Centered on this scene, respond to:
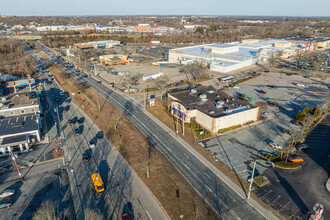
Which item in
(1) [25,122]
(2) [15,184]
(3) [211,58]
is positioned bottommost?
(2) [15,184]

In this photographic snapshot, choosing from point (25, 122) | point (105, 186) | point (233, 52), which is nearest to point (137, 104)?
point (25, 122)

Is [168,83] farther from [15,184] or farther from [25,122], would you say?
[15,184]

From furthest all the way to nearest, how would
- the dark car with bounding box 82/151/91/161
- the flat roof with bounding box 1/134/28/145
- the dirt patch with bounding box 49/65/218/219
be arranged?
1. the flat roof with bounding box 1/134/28/145
2. the dark car with bounding box 82/151/91/161
3. the dirt patch with bounding box 49/65/218/219

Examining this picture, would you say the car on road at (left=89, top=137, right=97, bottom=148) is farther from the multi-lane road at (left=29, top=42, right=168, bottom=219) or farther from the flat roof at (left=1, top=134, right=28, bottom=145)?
Answer: the flat roof at (left=1, top=134, right=28, bottom=145)

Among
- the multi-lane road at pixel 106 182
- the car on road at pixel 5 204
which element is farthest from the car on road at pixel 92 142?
the car on road at pixel 5 204

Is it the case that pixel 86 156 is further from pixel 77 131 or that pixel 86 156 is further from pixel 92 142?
pixel 77 131

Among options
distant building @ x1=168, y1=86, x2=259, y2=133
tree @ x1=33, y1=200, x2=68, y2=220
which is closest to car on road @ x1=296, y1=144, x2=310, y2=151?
distant building @ x1=168, y1=86, x2=259, y2=133
